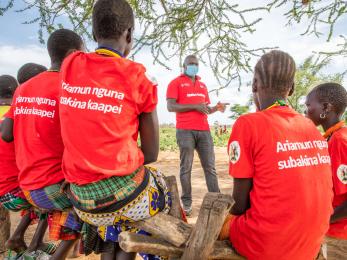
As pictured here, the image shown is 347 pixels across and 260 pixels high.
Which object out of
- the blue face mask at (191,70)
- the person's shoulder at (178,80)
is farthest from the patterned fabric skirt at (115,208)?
the blue face mask at (191,70)

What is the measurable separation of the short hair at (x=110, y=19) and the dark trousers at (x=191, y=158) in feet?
9.44

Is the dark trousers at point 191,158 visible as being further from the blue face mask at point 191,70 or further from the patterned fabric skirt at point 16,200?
the patterned fabric skirt at point 16,200

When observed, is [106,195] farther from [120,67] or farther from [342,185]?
[342,185]

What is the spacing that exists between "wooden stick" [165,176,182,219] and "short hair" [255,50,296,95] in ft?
2.67

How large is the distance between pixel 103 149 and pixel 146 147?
0.31m

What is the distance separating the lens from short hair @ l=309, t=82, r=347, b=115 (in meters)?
2.53

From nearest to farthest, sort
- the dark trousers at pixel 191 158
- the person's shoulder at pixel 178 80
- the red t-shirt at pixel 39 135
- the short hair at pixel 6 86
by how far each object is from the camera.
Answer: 1. the red t-shirt at pixel 39 135
2. the short hair at pixel 6 86
3. the dark trousers at pixel 191 158
4. the person's shoulder at pixel 178 80

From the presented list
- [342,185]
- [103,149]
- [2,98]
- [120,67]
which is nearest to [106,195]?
[103,149]

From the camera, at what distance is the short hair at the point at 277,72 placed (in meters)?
1.87

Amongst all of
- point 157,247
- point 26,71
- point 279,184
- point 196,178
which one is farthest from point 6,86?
point 196,178

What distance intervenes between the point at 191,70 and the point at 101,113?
134 inches

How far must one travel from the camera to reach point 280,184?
1646 mm

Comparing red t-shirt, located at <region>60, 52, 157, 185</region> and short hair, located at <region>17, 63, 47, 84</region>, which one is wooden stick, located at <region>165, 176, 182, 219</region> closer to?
red t-shirt, located at <region>60, 52, 157, 185</region>

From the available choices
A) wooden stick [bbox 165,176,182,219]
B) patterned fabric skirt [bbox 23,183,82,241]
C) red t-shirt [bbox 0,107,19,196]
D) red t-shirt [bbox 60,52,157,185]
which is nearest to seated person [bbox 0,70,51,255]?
red t-shirt [bbox 0,107,19,196]
